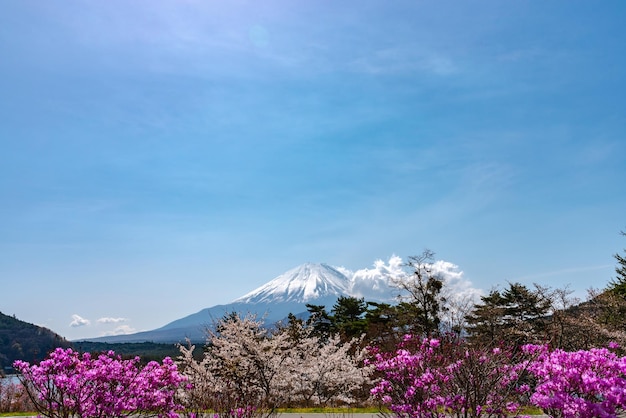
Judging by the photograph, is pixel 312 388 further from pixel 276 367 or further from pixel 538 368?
pixel 538 368

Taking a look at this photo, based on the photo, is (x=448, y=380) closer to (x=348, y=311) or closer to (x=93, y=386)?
(x=93, y=386)

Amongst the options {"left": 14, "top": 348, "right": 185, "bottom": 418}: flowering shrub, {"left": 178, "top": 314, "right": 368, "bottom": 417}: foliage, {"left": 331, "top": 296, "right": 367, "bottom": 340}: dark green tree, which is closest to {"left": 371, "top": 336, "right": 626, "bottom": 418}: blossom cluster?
{"left": 14, "top": 348, "right": 185, "bottom": 418}: flowering shrub

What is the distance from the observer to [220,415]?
7512mm

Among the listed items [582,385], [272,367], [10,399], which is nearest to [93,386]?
[582,385]

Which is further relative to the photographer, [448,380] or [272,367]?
[272,367]

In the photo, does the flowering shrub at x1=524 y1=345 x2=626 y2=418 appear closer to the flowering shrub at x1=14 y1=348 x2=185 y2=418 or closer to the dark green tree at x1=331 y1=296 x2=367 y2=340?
the flowering shrub at x1=14 y1=348 x2=185 y2=418

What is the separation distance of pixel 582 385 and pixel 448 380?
2264 mm

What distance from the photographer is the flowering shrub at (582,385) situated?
6.30 meters

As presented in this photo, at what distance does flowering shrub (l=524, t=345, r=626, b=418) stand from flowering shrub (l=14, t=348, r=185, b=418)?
6.53 meters

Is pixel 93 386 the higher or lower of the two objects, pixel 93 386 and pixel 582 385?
the higher

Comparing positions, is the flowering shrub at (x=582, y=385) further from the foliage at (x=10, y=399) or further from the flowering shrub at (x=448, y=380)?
the foliage at (x=10, y=399)

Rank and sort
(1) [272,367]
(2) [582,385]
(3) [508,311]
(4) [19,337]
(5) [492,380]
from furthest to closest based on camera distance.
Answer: (4) [19,337] → (3) [508,311] → (1) [272,367] → (5) [492,380] → (2) [582,385]

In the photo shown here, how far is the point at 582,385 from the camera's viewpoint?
672cm

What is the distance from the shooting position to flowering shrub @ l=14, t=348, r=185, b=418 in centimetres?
801
